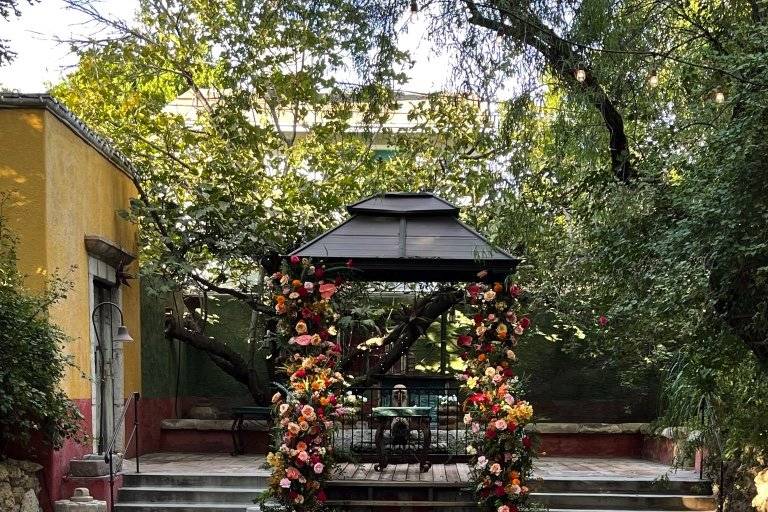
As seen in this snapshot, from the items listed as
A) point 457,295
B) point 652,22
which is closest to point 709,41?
point 652,22

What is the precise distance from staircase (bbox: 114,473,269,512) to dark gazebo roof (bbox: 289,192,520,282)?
2.68m

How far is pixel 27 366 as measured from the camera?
7.50m

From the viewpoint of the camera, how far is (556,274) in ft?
34.6

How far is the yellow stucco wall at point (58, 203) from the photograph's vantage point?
27.8 feet

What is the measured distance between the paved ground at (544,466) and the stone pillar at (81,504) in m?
1.70

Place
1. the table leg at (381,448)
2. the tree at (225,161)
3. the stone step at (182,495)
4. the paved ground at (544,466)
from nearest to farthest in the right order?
the table leg at (381,448), the stone step at (182,495), the paved ground at (544,466), the tree at (225,161)

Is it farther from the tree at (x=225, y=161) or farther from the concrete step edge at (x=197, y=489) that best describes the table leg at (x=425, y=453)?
the tree at (x=225, y=161)

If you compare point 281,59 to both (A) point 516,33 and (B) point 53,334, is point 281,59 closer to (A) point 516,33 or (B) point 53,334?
(B) point 53,334

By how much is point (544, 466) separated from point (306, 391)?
4681mm

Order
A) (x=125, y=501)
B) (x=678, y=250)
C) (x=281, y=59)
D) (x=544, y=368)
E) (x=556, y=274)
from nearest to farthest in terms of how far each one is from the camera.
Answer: (x=678, y=250) → (x=125, y=501) → (x=556, y=274) → (x=281, y=59) → (x=544, y=368)

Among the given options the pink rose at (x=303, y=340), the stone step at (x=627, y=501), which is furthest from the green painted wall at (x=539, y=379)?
the pink rose at (x=303, y=340)

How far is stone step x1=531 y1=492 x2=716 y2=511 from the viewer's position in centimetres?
916

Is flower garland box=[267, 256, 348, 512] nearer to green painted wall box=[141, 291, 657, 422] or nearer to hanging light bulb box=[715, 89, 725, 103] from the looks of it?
hanging light bulb box=[715, 89, 725, 103]

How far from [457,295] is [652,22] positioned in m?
4.91
